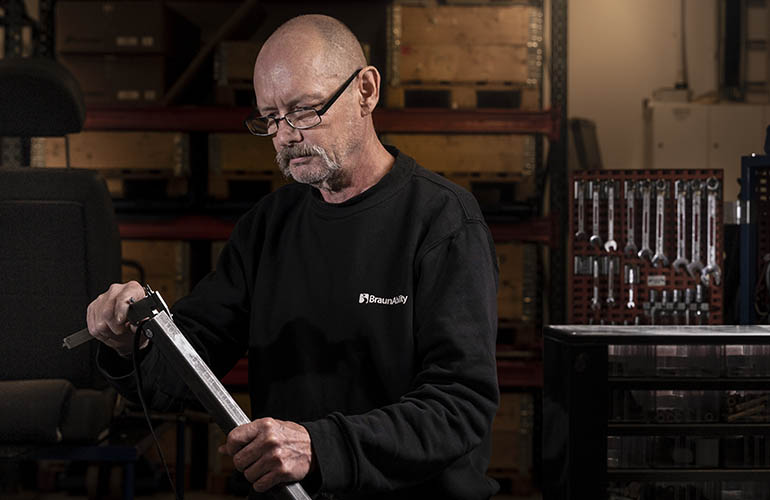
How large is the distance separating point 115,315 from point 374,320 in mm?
408

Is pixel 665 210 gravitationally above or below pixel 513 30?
below

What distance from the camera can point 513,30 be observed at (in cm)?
403

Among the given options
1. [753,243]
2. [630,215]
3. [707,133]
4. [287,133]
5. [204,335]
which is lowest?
[204,335]

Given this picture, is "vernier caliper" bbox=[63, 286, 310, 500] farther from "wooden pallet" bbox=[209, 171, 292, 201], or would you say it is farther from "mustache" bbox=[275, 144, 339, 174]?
"wooden pallet" bbox=[209, 171, 292, 201]

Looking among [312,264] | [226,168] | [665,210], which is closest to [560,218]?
[665,210]

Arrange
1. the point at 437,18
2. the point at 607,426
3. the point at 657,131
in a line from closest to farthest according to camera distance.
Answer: the point at 607,426, the point at 437,18, the point at 657,131

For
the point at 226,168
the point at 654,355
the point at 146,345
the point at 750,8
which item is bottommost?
the point at 654,355

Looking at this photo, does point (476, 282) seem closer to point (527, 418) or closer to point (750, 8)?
point (527, 418)

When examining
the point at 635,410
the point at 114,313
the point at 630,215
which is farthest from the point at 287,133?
the point at 630,215

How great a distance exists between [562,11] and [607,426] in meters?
2.53

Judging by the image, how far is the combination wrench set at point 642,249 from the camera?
3174 mm

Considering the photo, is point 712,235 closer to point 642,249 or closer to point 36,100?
point 642,249

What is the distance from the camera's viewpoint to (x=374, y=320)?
4.49 feet

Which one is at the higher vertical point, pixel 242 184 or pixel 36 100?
pixel 36 100
